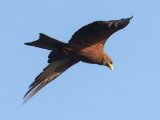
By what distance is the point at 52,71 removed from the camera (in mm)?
18000

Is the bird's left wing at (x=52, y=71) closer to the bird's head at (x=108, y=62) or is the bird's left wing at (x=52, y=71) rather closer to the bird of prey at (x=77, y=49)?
the bird of prey at (x=77, y=49)

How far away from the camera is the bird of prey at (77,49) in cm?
1634

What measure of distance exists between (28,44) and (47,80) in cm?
139

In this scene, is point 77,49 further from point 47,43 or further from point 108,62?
point 108,62

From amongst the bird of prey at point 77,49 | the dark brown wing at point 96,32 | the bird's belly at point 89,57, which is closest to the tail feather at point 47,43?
the bird of prey at point 77,49

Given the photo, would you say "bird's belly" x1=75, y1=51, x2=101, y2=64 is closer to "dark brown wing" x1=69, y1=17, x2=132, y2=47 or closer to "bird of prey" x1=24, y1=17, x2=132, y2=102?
"bird of prey" x1=24, y1=17, x2=132, y2=102

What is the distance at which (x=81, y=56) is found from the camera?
17.0 m

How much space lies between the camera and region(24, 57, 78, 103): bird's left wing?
17.6m

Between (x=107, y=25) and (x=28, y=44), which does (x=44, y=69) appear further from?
(x=107, y=25)

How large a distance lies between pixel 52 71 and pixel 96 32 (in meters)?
1.91

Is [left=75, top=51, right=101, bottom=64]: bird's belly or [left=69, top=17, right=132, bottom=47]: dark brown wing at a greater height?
[left=69, top=17, right=132, bottom=47]: dark brown wing

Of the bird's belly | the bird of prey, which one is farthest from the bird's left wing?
the bird's belly

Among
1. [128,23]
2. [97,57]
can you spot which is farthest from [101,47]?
[128,23]

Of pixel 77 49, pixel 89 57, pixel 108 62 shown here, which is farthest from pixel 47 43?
pixel 108 62
